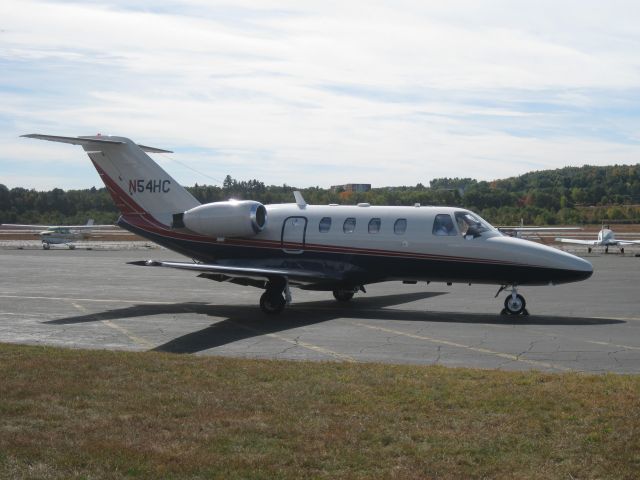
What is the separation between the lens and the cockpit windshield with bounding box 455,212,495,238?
19.2m

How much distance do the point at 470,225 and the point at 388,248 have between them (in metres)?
2.07

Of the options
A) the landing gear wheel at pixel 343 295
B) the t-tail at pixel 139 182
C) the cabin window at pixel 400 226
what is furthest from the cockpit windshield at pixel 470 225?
the t-tail at pixel 139 182

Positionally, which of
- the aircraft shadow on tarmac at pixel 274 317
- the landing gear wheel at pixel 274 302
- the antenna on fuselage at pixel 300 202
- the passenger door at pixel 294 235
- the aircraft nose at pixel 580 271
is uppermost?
the antenna on fuselage at pixel 300 202

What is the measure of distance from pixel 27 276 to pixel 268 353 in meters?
19.3

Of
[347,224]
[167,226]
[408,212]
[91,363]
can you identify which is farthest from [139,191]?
[91,363]

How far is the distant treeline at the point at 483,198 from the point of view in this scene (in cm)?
5550

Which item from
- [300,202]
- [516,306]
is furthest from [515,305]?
[300,202]

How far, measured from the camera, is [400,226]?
19891 millimetres

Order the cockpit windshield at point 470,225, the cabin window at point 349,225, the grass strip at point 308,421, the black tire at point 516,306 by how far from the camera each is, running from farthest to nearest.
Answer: the cabin window at point 349,225, the cockpit windshield at point 470,225, the black tire at point 516,306, the grass strip at point 308,421

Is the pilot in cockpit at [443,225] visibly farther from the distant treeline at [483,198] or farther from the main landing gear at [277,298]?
the distant treeline at [483,198]

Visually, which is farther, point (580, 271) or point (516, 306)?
point (516, 306)

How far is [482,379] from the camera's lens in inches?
405

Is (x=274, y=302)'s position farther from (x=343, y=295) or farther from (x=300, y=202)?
(x=300, y=202)

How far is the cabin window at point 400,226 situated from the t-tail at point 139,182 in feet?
20.4
